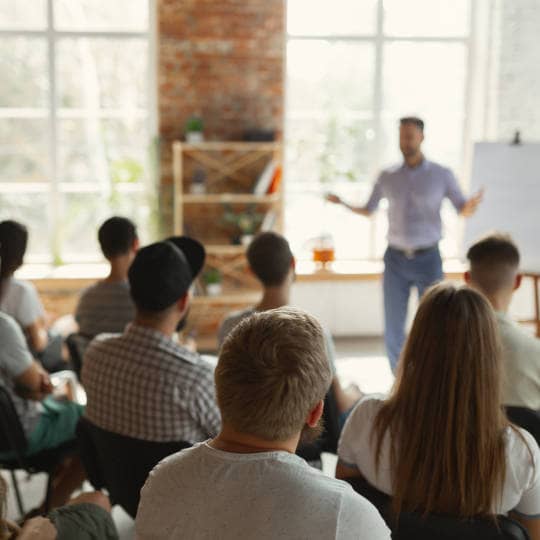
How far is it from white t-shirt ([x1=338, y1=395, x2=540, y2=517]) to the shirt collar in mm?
632

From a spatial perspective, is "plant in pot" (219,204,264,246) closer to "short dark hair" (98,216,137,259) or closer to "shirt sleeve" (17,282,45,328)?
"short dark hair" (98,216,137,259)

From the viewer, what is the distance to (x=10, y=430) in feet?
9.33

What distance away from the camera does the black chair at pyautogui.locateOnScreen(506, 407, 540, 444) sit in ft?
7.06

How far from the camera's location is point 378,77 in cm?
673

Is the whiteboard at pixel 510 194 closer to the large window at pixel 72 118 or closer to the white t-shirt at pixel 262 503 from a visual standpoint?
the large window at pixel 72 118

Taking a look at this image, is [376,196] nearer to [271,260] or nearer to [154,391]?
[271,260]

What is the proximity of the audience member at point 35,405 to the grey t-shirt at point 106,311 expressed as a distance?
0.50 m

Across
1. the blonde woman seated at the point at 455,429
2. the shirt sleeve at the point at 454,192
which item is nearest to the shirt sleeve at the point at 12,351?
the blonde woman seated at the point at 455,429

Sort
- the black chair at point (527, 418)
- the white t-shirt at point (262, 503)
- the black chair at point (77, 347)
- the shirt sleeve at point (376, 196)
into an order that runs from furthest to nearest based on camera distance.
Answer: the shirt sleeve at point (376, 196), the black chair at point (77, 347), the black chair at point (527, 418), the white t-shirt at point (262, 503)

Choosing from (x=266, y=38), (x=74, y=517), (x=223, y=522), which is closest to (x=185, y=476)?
(x=223, y=522)

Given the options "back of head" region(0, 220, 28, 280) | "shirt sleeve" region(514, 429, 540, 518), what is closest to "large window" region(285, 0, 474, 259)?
"back of head" region(0, 220, 28, 280)

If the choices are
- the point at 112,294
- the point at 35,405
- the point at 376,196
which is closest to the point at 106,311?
the point at 112,294

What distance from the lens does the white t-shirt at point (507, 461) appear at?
5.86 ft

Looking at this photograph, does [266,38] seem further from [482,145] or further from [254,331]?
[254,331]
